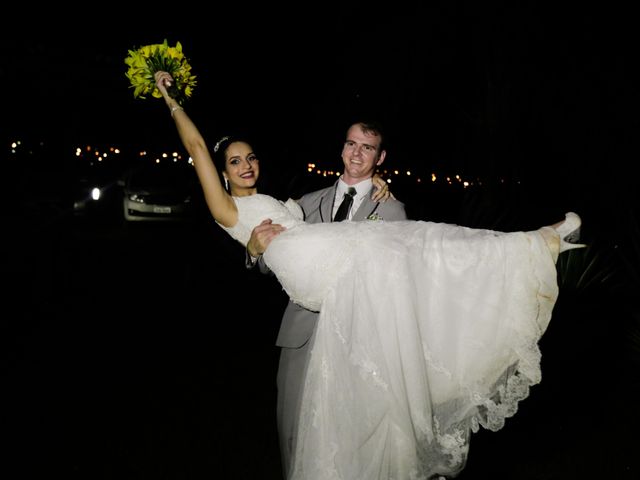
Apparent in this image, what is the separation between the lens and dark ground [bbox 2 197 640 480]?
138 inches

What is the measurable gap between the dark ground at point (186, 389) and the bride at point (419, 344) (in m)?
1.46

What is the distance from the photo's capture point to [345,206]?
310 centimetres

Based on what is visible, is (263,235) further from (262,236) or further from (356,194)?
(356,194)

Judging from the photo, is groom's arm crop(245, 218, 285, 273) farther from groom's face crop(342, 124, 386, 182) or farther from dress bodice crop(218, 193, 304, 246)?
groom's face crop(342, 124, 386, 182)

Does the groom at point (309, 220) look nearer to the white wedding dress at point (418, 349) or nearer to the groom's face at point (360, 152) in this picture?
the groom's face at point (360, 152)

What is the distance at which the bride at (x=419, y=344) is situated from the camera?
A: 2.20 m

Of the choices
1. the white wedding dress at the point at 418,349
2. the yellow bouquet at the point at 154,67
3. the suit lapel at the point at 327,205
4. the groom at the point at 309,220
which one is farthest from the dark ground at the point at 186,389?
the yellow bouquet at the point at 154,67

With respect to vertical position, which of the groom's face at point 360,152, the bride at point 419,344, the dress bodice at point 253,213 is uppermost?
the groom's face at point 360,152

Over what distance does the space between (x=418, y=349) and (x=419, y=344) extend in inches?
1.0

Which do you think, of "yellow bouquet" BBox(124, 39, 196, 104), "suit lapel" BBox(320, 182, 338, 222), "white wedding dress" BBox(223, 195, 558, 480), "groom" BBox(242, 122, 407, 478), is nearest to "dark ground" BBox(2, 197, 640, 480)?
"groom" BBox(242, 122, 407, 478)

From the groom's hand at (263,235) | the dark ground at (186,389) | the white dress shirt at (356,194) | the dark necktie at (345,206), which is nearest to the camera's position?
the groom's hand at (263,235)

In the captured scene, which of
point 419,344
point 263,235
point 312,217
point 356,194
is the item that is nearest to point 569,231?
point 419,344

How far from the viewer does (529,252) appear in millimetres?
2205

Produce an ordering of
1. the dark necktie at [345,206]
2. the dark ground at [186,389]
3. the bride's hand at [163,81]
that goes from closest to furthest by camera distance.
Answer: the bride's hand at [163,81] → the dark necktie at [345,206] → the dark ground at [186,389]
